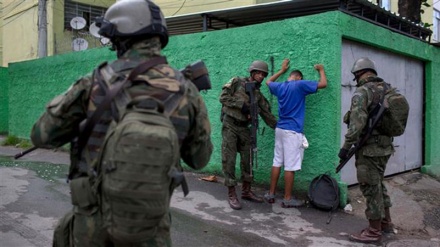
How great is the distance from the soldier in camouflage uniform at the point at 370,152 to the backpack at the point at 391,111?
0.12 feet

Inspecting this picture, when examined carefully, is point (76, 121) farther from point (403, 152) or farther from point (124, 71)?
point (403, 152)

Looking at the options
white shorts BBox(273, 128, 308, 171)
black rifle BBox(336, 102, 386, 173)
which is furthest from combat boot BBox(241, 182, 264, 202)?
black rifle BBox(336, 102, 386, 173)

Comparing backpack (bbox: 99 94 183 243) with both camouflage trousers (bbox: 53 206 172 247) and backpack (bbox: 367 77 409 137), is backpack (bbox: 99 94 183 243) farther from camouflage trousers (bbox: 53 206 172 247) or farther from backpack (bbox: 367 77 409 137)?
backpack (bbox: 367 77 409 137)

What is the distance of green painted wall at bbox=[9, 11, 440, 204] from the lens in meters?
5.58

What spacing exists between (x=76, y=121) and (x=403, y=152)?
6418 millimetres

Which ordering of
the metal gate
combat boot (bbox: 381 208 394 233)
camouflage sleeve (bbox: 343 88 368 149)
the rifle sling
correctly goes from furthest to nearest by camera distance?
1. the metal gate
2. combat boot (bbox: 381 208 394 233)
3. camouflage sleeve (bbox: 343 88 368 149)
4. the rifle sling

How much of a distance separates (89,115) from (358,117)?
10.2 ft

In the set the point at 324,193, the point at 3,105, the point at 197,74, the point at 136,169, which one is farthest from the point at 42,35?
the point at 136,169

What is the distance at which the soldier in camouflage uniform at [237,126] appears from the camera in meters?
5.51

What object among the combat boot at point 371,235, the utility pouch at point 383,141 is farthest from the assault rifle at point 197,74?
the combat boot at point 371,235

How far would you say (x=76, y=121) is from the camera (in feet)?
6.90

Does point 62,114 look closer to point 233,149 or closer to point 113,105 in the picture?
point 113,105

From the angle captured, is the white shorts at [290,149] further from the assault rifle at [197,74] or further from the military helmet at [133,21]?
the military helmet at [133,21]

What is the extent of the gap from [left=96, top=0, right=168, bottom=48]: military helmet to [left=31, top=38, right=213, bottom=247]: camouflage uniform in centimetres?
6
